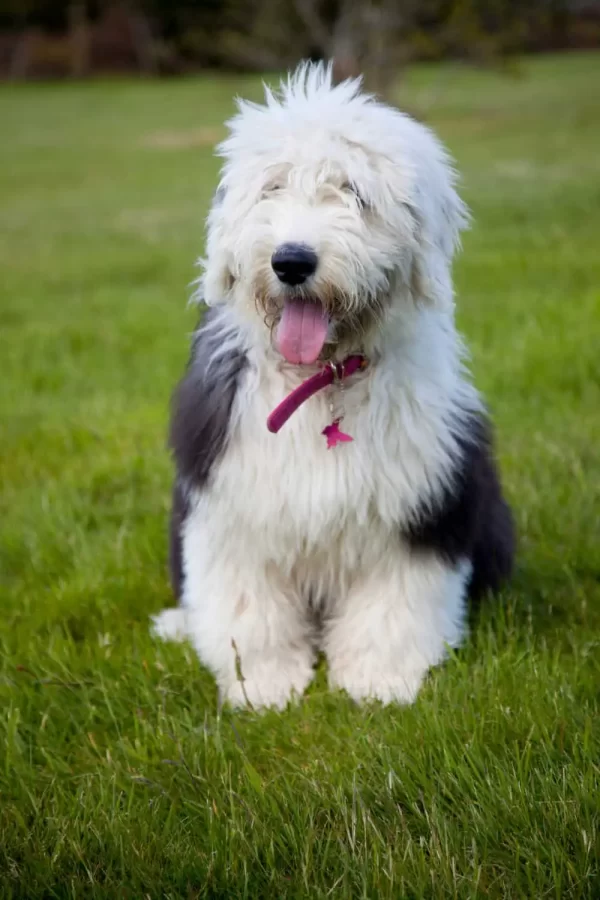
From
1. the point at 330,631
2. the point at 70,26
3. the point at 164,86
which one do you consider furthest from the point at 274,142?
the point at 70,26

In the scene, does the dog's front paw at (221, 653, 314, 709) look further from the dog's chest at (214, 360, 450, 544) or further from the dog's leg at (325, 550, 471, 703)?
the dog's chest at (214, 360, 450, 544)

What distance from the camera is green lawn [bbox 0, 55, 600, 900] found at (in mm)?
1980

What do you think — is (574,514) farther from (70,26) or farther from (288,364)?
(70,26)

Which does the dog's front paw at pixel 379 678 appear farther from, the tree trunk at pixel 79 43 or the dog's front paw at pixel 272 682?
the tree trunk at pixel 79 43

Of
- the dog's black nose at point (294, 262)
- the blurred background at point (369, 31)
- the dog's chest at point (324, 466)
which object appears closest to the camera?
the dog's black nose at point (294, 262)

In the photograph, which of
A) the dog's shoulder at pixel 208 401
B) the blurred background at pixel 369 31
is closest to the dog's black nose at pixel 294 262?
the dog's shoulder at pixel 208 401

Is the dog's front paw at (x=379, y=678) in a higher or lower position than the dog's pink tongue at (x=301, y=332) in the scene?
lower

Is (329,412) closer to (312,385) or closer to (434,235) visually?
(312,385)

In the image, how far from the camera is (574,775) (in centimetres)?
210

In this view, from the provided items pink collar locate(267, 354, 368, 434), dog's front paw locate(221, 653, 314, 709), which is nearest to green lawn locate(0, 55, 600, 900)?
dog's front paw locate(221, 653, 314, 709)

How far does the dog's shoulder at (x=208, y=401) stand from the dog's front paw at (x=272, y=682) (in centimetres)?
57

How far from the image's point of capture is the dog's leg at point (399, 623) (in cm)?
273

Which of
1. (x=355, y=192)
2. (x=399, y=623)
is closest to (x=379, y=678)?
(x=399, y=623)

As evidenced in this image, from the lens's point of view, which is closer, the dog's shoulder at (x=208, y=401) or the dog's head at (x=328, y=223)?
the dog's head at (x=328, y=223)
